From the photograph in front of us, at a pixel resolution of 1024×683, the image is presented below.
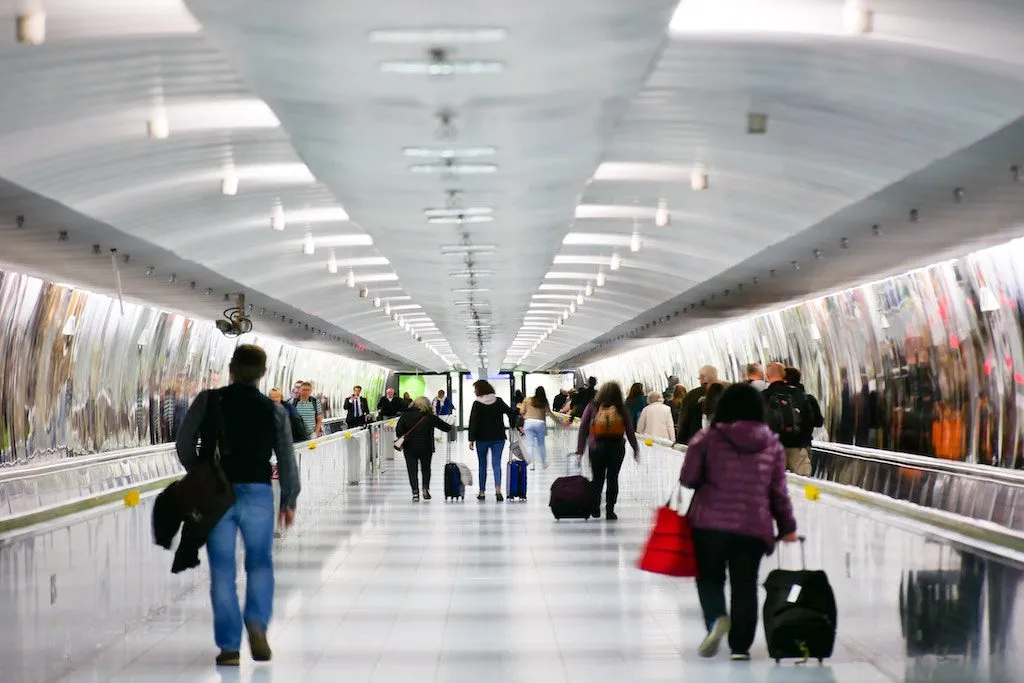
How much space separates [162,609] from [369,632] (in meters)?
1.82

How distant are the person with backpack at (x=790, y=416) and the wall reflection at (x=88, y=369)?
1136 cm

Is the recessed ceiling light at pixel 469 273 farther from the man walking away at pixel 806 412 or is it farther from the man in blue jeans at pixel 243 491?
the man in blue jeans at pixel 243 491

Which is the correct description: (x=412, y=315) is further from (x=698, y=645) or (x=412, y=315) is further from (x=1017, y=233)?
(x=698, y=645)

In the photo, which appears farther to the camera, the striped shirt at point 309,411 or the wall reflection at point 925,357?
the striped shirt at point 309,411

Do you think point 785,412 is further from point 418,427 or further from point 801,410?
point 418,427

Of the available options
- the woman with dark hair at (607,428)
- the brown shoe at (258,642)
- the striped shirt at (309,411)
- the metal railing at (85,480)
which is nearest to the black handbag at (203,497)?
the metal railing at (85,480)

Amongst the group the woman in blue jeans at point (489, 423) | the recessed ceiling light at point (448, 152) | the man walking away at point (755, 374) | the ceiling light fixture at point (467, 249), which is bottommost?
the woman in blue jeans at point (489, 423)

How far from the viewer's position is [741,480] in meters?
8.09

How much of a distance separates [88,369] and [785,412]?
15477 millimetres

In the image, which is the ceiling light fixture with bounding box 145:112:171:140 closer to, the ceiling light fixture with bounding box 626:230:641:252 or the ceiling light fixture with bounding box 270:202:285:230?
the ceiling light fixture with bounding box 270:202:285:230

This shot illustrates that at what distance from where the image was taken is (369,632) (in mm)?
9289

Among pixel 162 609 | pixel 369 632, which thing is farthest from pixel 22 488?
pixel 369 632

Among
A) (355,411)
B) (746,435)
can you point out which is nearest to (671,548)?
(746,435)

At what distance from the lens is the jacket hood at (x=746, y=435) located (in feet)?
26.6
